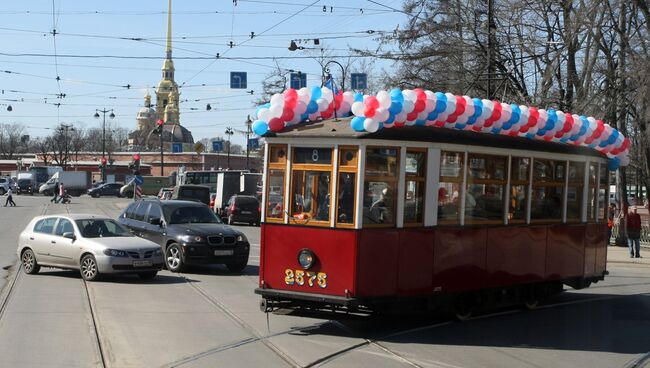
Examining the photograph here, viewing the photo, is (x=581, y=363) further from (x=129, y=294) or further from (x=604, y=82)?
(x=604, y=82)

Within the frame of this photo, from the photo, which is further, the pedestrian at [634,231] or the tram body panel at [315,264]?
the pedestrian at [634,231]

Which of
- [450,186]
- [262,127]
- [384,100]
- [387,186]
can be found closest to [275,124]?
[262,127]

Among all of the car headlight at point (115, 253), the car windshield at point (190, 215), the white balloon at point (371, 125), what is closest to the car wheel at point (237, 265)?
the car windshield at point (190, 215)

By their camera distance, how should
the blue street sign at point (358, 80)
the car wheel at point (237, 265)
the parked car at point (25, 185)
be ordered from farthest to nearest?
the parked car at point (25, 185)
the blue street sign at point (358, 80)
the car wheel at point (237, 265)

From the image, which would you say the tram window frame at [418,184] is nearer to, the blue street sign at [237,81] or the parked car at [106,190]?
the blue street sign at [237,81]

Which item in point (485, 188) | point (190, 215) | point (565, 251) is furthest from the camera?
point (190, 215)

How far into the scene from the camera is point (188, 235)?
18.0 meters

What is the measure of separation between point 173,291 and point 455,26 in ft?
66.0

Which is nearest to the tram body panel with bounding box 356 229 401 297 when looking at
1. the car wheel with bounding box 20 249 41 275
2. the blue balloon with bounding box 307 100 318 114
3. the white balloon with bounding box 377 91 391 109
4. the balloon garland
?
the balloon garland

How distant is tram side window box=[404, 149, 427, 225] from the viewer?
35.9ft

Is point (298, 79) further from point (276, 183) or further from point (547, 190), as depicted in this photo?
point (276, 183)

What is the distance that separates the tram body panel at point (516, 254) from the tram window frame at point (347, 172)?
2.85 m

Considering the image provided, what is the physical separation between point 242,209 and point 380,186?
29.3 meters

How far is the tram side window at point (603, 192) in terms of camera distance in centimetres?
1534
